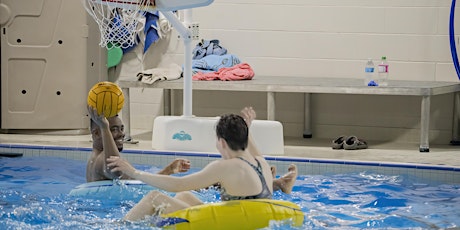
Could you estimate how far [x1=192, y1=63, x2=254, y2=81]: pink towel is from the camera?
351 inches

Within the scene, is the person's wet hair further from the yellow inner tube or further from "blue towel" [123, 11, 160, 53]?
"blue towel" [123, 11, 160, 53]

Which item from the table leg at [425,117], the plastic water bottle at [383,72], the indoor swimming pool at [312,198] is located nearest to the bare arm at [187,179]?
the indoor swimming pool at [312,198]

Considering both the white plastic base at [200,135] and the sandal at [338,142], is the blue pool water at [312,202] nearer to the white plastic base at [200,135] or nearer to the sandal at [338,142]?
the white plastic base at [200,135]

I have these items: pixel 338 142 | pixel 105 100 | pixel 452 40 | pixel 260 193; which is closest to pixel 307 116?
pixel 338 142

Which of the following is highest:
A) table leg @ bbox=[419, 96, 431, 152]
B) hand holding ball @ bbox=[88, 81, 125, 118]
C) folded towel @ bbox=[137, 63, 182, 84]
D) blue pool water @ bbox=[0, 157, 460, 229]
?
folded towel @ bbox=[137, 63, 182, 84]

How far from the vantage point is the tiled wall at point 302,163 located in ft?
24.4

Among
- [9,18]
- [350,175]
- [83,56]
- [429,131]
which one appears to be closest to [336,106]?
[429,131]

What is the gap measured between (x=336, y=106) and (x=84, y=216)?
4.31m

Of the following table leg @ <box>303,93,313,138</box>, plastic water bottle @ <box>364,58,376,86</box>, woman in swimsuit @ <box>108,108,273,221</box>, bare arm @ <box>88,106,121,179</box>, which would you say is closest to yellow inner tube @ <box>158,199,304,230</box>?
woman in swimsuit @ <box>108,108,273,221</box>

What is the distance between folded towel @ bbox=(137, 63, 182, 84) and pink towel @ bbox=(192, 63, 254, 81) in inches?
10.7

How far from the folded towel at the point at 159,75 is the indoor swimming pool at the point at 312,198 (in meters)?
1.05

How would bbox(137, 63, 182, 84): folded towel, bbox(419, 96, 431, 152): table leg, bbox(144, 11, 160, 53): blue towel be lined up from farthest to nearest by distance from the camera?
1. bbox(144, 11, 160, 53): blue towel
2. bbox(137, 63, 182, 84): folded towel
3. bbox(419, 96, 431, 152): table leg

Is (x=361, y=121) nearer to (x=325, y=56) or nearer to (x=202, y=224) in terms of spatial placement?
(x=325, y=56)

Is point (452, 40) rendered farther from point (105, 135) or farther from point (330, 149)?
point (105, 135)
